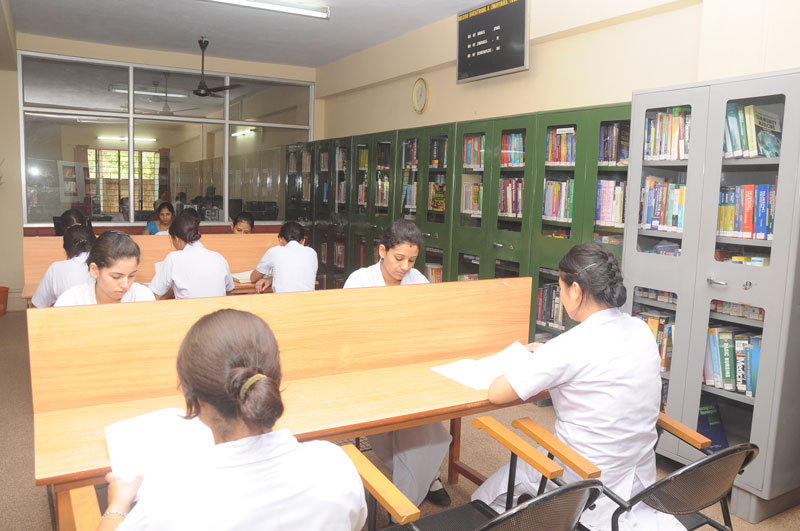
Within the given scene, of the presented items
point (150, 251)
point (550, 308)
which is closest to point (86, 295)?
point (150, 251)

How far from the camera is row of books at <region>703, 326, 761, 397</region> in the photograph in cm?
289

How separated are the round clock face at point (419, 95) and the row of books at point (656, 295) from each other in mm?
3348

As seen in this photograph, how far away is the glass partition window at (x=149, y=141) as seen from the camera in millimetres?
7043

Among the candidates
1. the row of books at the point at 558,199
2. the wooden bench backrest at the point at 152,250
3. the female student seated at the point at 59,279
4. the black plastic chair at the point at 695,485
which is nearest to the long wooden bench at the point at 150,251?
the wooden bench backrest at the point at 152,250

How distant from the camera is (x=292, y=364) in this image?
2.35m

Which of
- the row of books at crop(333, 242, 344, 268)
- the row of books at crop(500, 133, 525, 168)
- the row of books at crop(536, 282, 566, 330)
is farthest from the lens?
the row of books at crop(333, 242, 344, 268)

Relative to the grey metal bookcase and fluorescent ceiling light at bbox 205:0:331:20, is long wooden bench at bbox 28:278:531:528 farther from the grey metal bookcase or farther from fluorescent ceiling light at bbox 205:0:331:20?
fluorescent ceiling light at bbox 205:0:331:20

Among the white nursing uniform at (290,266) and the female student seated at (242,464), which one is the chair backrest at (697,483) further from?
the white nursing uniform at (290,266)

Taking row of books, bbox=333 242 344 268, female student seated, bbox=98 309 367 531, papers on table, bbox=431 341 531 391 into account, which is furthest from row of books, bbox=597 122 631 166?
row of books, bbox=333 242 344 268

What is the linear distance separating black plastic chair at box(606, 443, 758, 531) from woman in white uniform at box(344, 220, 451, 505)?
103cm

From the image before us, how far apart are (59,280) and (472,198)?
2893mm

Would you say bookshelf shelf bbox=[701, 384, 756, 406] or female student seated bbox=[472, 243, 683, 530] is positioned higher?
female student seated bbox=[472, 243, 683, 530]

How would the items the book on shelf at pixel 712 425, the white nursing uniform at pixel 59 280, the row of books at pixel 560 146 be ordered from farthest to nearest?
the row of books at pixel 560 146 → the white nursing uniform at pixel 59 280 → the book on shelf at pixel 712 425

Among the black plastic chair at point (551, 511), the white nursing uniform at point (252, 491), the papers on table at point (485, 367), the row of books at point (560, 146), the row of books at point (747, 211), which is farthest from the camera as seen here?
the row of books at point (560, 146)
